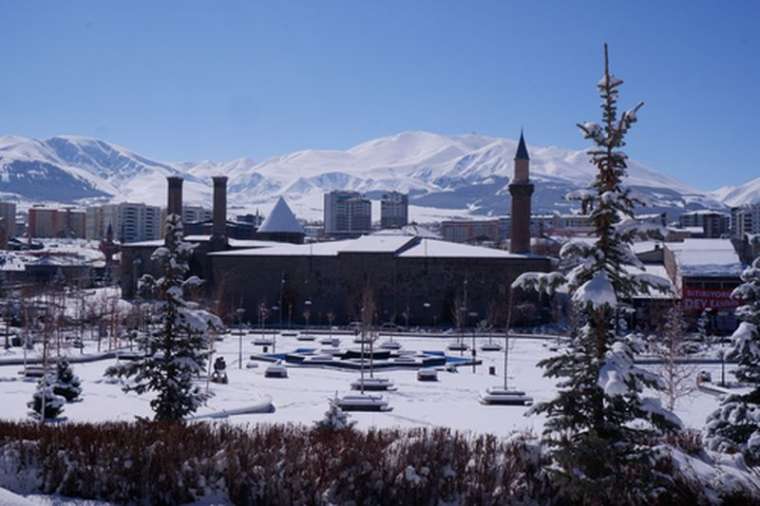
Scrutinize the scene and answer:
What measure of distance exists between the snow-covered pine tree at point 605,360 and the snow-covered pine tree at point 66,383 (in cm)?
1357

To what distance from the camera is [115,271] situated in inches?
2874

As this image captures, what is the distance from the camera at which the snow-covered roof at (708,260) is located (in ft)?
143

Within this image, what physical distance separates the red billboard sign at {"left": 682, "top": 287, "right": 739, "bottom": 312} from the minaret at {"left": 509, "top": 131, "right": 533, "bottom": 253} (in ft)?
29.2

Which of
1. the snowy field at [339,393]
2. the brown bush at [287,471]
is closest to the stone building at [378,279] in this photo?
the snowy field at [339,393]

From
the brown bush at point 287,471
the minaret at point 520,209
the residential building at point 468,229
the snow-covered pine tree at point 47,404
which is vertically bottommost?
the snow-covered pine tree at point 47,404

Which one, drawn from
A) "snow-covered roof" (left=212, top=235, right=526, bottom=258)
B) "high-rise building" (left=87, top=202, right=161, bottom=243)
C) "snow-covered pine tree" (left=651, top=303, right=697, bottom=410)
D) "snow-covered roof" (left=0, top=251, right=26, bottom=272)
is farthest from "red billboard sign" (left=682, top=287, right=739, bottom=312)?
"high-rise building" (left=87, top=202, right=161, bottom=243)

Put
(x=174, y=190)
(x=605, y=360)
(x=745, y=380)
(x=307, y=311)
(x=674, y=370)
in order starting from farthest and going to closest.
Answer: (x=174, y=190), (x=307, y=311), (x=674, y=370), (x=745, y=380), (x=605, y=360)

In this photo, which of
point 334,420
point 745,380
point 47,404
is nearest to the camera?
point 334,420

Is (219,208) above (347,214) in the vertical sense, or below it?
below

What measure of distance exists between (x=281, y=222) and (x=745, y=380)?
56.4 metres

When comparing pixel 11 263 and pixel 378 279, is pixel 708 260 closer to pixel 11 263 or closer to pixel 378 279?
pixel 378 279

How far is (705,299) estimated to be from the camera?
42.7 metres

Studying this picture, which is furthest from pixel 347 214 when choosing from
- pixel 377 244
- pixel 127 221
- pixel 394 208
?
pixel 377 244

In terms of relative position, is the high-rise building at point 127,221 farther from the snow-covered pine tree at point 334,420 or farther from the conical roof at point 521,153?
the snow-covered pine tree at point 334,420
